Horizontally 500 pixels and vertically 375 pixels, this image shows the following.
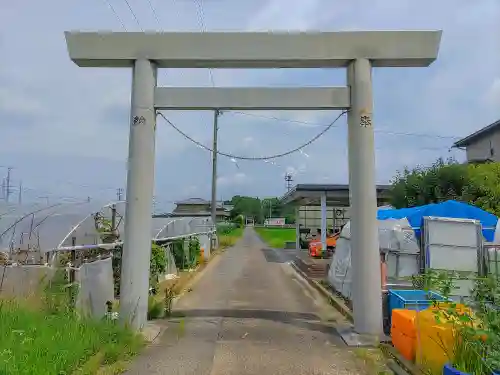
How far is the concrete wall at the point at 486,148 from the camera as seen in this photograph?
1159 inches

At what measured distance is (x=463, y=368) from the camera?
4777 mm

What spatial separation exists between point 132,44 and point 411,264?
317 inches

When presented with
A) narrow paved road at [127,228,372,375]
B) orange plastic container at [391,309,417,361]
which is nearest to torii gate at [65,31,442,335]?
orange plastic container at [391,309,417,361]

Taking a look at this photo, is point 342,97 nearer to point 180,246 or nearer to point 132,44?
point 132,44

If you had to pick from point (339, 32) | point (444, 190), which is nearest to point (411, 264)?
point (339, 32)

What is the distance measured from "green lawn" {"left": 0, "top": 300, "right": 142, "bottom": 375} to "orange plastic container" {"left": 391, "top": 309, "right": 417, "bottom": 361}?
163 inches

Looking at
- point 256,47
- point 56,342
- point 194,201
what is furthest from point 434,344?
point 194,201

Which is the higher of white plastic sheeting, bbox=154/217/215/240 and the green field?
white plastic sheeting, bbox=154/217/215/240

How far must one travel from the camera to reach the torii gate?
27.2 feet

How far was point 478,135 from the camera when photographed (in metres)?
32.0

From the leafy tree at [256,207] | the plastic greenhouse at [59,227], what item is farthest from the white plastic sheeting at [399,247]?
the leafy tree at [256,207]

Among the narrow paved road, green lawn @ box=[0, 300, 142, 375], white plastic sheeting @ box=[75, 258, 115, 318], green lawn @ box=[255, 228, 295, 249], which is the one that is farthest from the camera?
green lawn @ box=[255, 228, 295, 249]

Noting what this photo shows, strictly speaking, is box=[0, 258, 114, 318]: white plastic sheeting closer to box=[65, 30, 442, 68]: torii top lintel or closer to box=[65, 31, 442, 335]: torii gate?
box=[65, 31, 442, 335]: torii gate

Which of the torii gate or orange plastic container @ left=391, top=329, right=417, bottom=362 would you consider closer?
orange plastic container @ left=391, top=329, right=417, bottom=362
